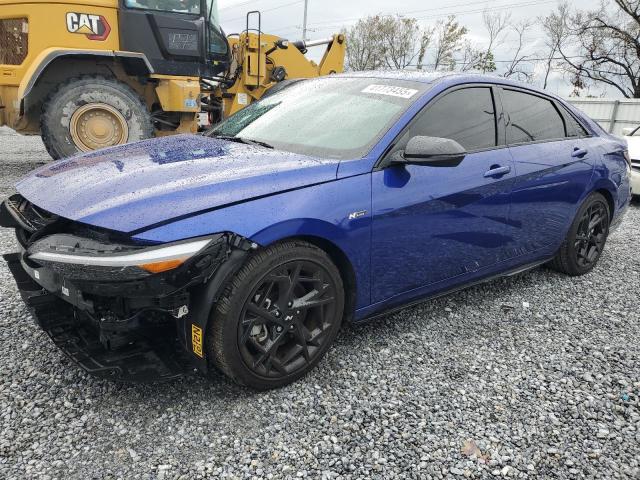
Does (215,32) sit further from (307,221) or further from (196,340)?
(196,340)

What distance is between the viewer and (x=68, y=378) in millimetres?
2475

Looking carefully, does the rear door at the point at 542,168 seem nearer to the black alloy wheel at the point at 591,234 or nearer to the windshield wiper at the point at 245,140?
the black alloy wheel at the point at 591,234

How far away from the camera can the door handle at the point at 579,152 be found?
12.7 ft

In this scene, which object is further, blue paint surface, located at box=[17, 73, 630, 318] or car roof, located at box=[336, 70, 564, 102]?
car roof, located at box=[336, 70, 564, 102]

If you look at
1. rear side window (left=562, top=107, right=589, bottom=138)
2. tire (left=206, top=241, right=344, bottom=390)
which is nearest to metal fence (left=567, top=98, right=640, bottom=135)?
rear side window (left=562, top=107, right=589, bottom=138)

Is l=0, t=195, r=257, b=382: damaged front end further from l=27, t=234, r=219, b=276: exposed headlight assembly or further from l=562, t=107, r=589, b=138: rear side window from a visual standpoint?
l=562, t=107, r=589, b=138: rear side window

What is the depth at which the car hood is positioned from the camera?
2.08 meters

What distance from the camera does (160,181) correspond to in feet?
7.46

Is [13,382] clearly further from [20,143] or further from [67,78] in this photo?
[20,143]

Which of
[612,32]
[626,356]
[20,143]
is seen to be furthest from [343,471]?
[612,32]

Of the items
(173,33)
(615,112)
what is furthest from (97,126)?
(615,112)

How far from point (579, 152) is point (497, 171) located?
113 centimetres

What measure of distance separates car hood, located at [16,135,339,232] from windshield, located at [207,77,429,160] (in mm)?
184

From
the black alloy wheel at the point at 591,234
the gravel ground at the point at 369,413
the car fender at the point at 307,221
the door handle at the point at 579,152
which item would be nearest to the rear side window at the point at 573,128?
the door handle at the point at 579,152
